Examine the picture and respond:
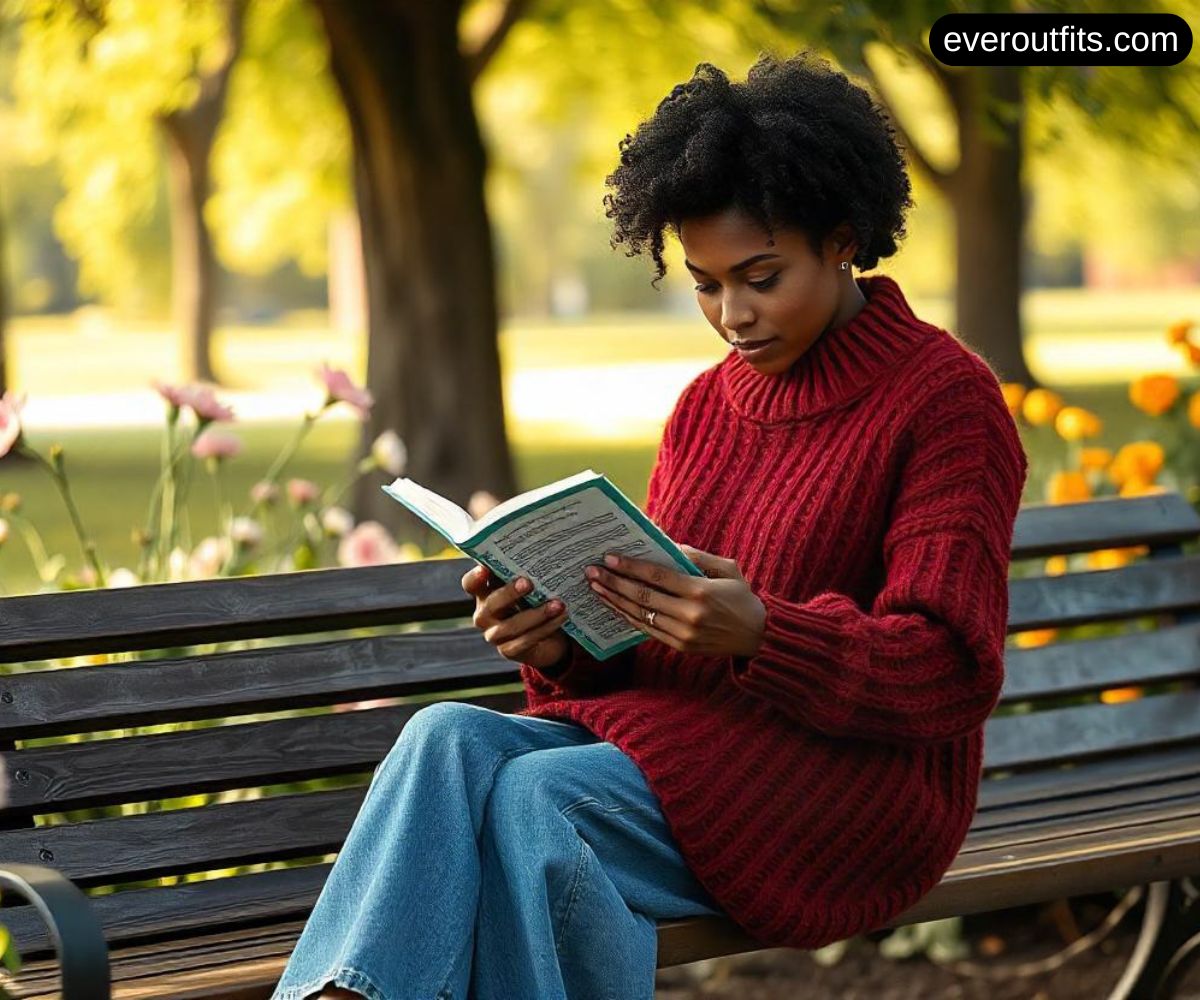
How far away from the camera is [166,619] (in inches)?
132

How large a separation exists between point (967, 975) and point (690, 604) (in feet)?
7.05

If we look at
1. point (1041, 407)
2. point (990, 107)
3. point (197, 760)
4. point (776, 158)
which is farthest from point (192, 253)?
point (776, 158)

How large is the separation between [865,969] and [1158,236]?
52.7 m

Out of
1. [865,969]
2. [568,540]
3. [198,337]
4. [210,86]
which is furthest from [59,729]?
[198,337]

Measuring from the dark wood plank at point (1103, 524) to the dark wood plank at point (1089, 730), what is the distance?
1.10 ft

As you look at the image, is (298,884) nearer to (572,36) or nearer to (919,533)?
(919,533)

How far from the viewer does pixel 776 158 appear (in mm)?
2783

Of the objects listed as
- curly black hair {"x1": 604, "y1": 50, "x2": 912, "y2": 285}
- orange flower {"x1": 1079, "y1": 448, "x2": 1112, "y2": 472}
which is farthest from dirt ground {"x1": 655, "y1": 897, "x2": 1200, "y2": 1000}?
curly black hair {"x1": 604, "y1": 50, "x2": 912, "y2": 285}

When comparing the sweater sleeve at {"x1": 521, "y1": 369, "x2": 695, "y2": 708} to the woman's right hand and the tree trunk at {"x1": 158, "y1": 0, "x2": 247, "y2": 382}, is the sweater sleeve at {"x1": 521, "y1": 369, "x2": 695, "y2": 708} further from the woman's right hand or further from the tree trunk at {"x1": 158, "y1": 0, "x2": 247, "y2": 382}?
the tree trunk at {"x1": 158, "y1": 0, "x2": 247, "y2": 382}

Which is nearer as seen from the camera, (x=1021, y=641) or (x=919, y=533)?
(x=919, y=533)

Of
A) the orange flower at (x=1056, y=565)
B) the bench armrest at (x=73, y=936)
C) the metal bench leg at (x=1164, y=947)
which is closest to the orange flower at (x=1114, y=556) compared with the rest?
the orange flower at (x=1056, y=565)

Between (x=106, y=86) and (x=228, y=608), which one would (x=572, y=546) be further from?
(x=106, y=86)

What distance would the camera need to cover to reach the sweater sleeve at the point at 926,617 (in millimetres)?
2668

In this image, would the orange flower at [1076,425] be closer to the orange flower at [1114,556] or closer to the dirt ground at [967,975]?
the orange flower at [1114,556]
